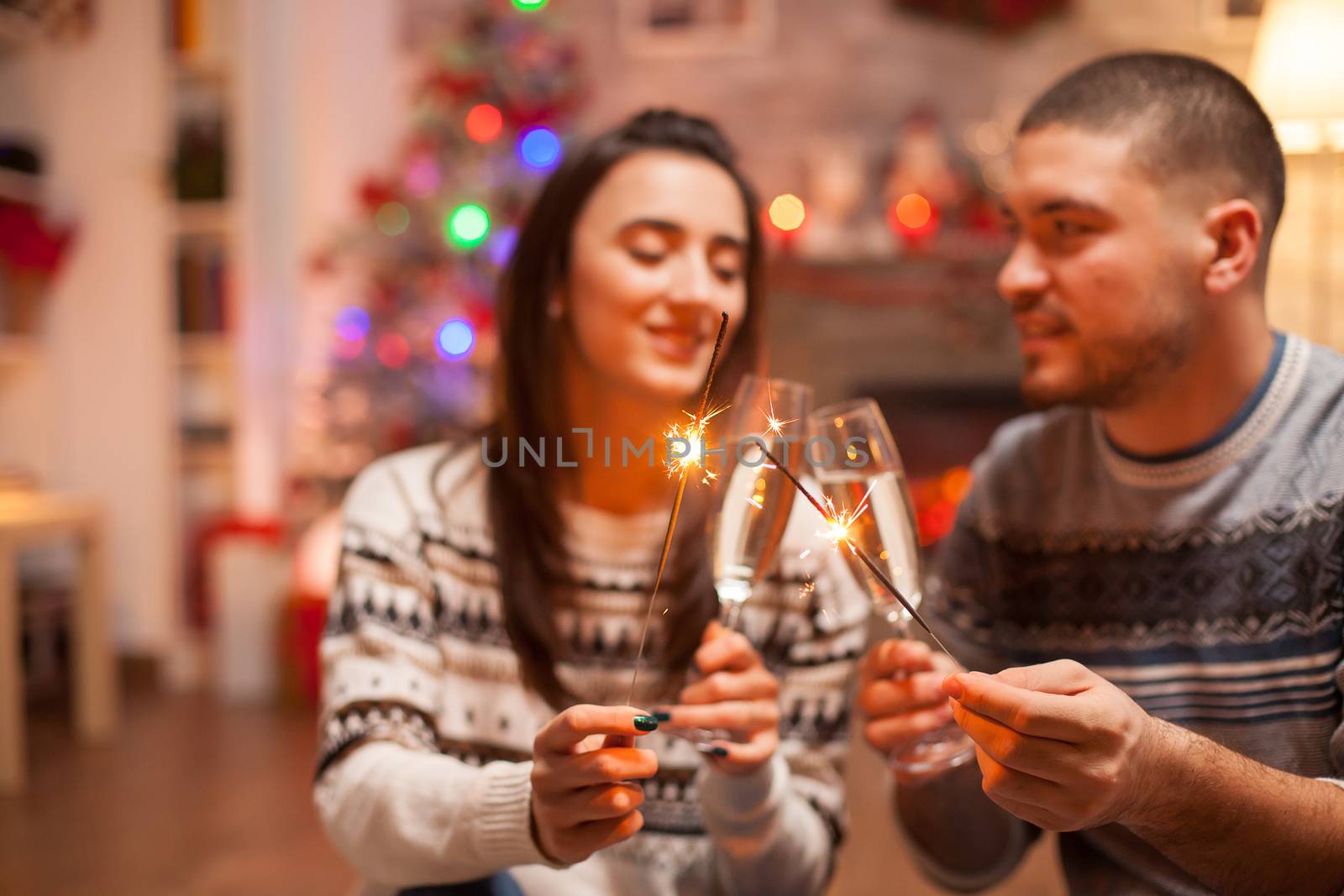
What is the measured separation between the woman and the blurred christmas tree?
→ 1911mm

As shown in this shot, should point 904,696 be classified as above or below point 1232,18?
below

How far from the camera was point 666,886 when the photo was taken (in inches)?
37.8

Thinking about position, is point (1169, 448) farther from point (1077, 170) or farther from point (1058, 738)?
point (1058, 738)

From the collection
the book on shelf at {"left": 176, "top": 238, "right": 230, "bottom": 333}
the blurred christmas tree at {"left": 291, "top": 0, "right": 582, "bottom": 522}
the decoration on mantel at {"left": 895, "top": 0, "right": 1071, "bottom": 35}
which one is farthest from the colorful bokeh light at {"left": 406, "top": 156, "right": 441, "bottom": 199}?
the decoration on mantel at {"left": 895, "top": 0, "right": 1071, "bottom": 35}

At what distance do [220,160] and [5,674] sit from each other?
178 cm

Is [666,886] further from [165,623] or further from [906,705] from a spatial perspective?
[165,623]

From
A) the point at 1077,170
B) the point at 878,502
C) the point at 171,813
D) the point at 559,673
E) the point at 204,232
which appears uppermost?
the point at 1077,170

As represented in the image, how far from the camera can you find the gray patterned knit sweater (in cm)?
82

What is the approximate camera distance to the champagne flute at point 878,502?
729 mm

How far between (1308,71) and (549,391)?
132cm

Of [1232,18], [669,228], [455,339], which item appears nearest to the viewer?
[669,228]

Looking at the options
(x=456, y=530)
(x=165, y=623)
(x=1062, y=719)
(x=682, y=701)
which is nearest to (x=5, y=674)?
(x=165, y=623)

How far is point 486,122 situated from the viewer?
9.76ft

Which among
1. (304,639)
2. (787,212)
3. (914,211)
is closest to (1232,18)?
(914,211)
